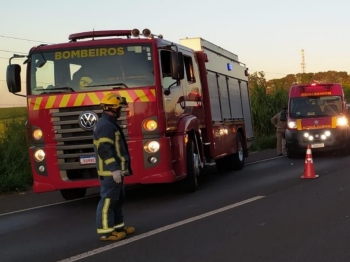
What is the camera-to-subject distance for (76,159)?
942 centimetres

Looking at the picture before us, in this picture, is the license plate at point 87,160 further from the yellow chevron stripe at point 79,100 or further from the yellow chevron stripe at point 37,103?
the yellow chevron stripe at point 37,103

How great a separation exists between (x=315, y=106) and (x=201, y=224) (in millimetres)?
12315

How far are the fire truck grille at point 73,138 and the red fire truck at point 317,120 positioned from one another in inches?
412

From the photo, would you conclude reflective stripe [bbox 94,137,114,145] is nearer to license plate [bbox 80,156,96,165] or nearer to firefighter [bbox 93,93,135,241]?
firefighter [bbox 93,93,135,241]

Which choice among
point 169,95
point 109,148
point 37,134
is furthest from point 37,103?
point 109,148

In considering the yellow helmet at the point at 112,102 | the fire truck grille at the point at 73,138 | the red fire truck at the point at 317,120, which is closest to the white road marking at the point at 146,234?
the yellow helmet at the point at 112,102

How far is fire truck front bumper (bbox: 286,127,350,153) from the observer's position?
723 inches

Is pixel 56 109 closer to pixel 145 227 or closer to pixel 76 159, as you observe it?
pixel 76 159

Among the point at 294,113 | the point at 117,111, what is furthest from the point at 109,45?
the point at 294,113

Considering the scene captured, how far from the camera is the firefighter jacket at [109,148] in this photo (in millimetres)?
6863

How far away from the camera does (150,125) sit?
30.6 feet

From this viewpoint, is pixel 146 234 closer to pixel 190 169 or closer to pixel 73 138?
pixel 73 138

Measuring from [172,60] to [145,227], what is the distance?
312cm

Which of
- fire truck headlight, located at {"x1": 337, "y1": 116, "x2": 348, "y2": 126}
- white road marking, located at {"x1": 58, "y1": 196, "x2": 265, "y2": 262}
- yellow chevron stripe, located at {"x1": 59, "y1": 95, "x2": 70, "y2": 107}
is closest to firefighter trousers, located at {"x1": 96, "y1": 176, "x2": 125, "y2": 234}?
white road marking, located at {"x1": 58, "y1": 196, "x2": 265, "y2": 262}
